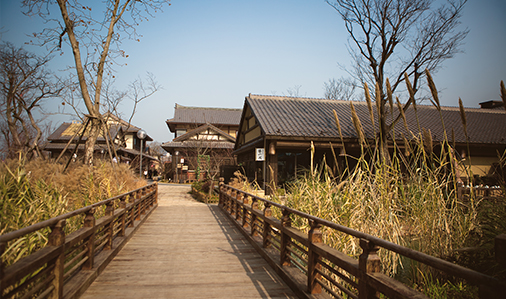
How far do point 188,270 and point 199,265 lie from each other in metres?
0.26

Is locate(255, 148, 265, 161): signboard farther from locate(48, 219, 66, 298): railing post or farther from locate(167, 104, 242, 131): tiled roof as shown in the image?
locate(167, 104, 242, 131): tiled roof

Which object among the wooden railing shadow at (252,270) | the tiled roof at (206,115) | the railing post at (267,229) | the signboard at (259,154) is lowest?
the wooden railing shadow at (252,270)

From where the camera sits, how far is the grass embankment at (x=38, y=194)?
310cm

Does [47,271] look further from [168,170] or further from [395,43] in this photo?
[168,170]

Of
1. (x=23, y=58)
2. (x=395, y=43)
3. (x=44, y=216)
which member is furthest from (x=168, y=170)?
(x=44, y=216)

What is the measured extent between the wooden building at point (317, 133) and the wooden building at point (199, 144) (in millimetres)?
6317

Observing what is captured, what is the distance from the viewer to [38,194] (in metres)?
4.32

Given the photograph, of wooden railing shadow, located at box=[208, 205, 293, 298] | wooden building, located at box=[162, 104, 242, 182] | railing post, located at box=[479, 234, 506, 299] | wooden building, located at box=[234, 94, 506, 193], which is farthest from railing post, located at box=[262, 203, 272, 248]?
wooden building, located at box=[162, 104, 242, 182]

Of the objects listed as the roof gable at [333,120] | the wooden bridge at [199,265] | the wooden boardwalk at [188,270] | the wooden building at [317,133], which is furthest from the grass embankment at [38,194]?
the roof gable at [333,120]

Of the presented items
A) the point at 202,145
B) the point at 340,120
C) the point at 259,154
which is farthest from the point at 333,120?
the point at 202,145

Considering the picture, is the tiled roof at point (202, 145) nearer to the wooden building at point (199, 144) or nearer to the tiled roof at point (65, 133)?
the wooden building at point (199, 144)

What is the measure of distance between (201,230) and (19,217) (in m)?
3.96

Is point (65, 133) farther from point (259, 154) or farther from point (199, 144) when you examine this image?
point (259, 154)

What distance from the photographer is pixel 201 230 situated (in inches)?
270
